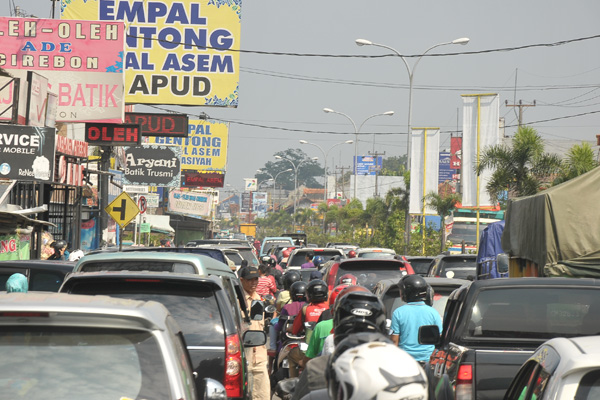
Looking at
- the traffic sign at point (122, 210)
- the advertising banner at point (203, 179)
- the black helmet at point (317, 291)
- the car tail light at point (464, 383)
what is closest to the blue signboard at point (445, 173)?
the advertising banner at point (203, 179)

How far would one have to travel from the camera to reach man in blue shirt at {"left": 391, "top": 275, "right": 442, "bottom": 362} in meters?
8.88

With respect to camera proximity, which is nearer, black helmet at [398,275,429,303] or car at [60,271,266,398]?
car at [60,271,266,398]

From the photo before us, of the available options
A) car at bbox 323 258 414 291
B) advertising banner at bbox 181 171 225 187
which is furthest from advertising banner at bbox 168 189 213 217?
car at bbox 323 258 414 291

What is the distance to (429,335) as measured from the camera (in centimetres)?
800

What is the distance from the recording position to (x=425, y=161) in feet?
152

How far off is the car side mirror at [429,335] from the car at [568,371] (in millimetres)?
3423

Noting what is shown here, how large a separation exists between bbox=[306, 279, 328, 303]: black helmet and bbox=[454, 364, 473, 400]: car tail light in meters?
2.94

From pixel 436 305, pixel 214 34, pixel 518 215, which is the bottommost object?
pixel 436 305

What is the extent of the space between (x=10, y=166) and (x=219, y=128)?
31303 mm

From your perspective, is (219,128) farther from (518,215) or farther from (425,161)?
(518,215)

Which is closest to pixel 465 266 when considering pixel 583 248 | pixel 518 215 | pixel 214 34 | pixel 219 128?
pixel 518 215

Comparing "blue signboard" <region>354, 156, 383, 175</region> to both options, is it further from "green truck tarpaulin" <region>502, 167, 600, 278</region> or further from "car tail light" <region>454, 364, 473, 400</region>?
"car tail light" <region>454, 364, 473, 400</region>

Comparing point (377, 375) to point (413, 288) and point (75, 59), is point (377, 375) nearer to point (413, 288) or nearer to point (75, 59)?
point (413, 288)

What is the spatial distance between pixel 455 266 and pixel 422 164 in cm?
2624
